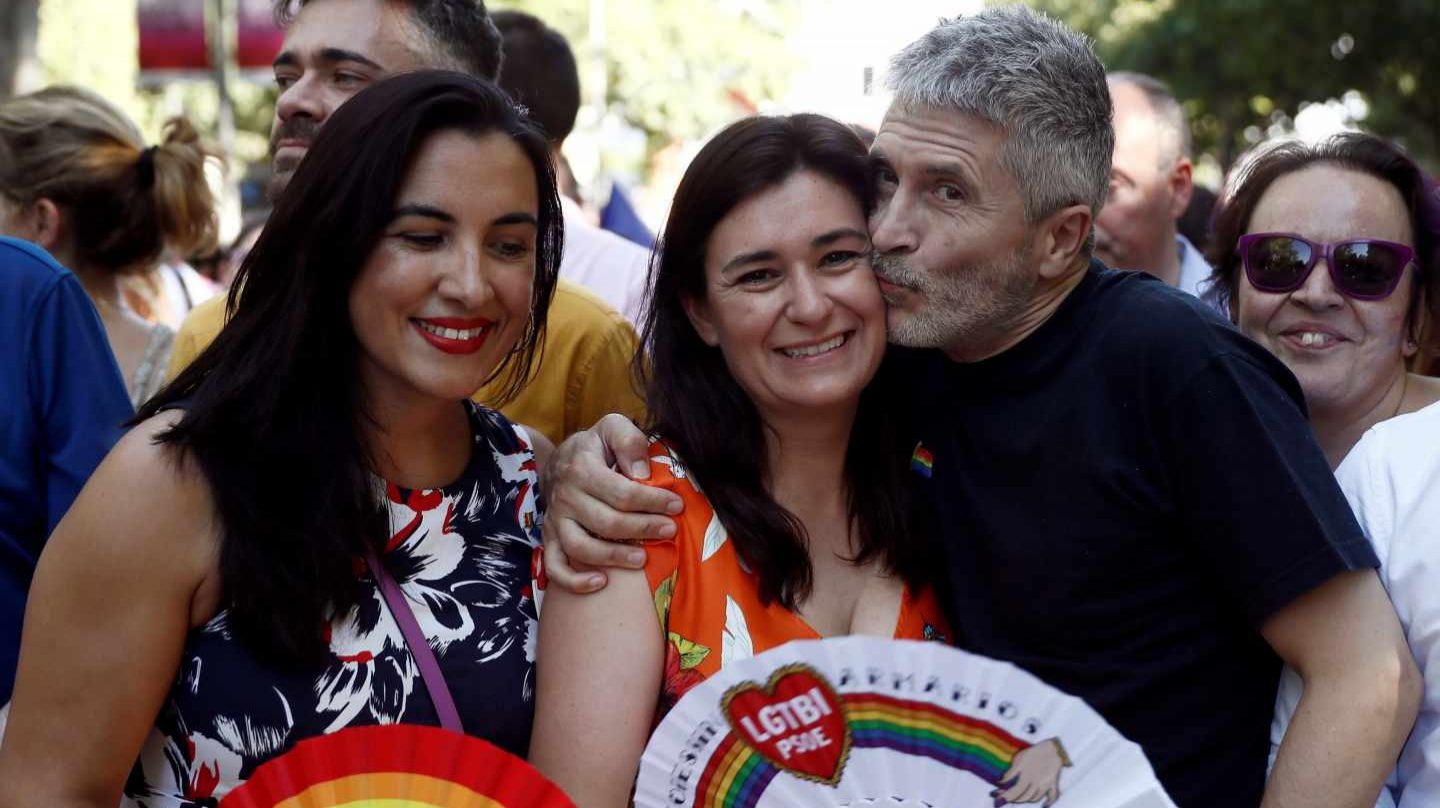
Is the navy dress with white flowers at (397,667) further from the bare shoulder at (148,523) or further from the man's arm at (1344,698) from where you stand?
the man's arm at (1344,698)

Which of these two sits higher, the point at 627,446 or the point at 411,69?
the point at 411,69

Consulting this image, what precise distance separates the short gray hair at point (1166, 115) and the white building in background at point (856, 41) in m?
1.16

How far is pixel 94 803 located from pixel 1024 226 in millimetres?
2034

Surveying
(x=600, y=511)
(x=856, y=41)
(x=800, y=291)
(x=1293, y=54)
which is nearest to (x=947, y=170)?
(x=800, y=291)

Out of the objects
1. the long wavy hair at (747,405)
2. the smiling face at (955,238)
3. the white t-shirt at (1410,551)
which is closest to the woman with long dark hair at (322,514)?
the long wavy hair at (747,405)

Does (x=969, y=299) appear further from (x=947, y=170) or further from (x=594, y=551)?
(x=594, y=551)

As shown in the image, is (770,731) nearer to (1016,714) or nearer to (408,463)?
(1016,714)

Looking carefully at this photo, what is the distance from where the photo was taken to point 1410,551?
2.66 metres

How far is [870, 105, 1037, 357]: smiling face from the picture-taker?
2.97m

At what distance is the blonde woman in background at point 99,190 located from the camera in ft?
14.3

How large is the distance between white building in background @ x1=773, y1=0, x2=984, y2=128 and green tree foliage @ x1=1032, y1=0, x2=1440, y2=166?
41.6 ft

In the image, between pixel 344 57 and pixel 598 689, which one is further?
pixel 344 57

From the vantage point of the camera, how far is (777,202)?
303 cm

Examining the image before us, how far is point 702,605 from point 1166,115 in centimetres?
409
